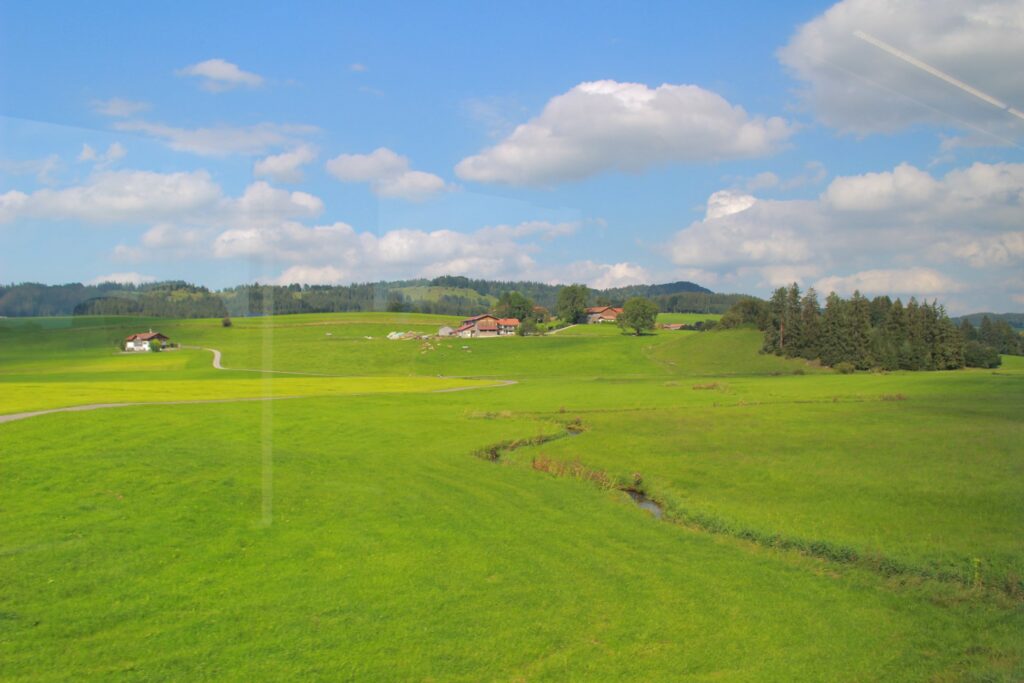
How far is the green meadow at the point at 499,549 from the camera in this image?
11.0 meters

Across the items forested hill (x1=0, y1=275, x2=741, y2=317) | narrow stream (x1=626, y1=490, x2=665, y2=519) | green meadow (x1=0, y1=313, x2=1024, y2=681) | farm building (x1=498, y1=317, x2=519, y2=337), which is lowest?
narrow stream (x1=626, y1=490, x2=665, y2=519)

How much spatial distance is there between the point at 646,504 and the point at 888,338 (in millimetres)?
80055

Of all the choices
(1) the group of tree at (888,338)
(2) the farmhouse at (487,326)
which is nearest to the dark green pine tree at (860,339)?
(1) the group of tree at (888,338)

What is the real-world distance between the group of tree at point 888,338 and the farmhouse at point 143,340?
79.1m

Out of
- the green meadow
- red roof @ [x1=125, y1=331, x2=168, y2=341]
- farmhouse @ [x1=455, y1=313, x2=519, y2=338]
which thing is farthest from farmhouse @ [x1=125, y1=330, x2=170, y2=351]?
farmhouse @ [x1=455, y1=313, x2=519, y2=338]

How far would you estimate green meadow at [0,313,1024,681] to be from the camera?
11.0 m

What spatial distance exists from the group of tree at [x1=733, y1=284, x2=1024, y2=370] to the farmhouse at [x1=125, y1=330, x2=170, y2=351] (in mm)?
79119

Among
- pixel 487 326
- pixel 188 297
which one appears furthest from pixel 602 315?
pixel 188 297

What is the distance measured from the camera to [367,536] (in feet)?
54.2

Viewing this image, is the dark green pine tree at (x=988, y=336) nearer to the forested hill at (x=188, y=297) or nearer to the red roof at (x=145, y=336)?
the forested hill at (x=188, y=297)

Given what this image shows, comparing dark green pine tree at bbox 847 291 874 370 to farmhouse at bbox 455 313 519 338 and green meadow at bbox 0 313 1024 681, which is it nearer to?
green meadow at bbox 0 313 1024 681

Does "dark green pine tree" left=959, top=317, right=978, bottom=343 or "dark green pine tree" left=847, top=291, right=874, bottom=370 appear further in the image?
"dark green pine tree" left=847, top=291, right=874, bottom=370

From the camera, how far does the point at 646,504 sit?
22.7 metres

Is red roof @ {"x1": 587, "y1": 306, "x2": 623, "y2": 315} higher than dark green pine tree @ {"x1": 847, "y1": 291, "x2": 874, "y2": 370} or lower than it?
higher
